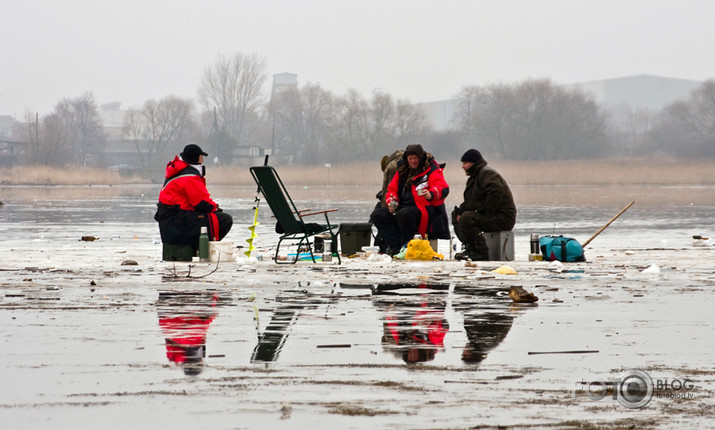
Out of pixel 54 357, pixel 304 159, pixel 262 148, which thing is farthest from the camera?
pixel 262 148

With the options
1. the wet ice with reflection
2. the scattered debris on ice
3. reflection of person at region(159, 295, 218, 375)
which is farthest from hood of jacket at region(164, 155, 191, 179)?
the scattered debris on ice

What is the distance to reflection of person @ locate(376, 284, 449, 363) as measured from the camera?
6438mm

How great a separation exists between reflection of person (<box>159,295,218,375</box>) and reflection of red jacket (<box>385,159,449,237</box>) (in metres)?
4.62

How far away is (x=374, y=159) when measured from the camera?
3925 inches

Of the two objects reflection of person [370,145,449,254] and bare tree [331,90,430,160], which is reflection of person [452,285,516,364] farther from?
bare tree [331,90,430,160]

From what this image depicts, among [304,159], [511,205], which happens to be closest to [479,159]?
[511,205]

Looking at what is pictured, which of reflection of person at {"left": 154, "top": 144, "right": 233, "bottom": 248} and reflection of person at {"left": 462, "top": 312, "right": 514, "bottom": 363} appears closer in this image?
reflection of person at {"left": 462, "top": 312, "right": 514, "bottom": 363}

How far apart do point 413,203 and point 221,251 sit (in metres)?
2.51

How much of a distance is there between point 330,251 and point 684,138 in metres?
90.4

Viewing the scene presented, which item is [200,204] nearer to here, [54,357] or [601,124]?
[54,357]

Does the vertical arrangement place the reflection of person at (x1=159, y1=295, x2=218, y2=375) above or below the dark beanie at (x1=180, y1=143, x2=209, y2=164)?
below

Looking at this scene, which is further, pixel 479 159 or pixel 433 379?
pixel 479 159

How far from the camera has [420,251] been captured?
1307 centimetres

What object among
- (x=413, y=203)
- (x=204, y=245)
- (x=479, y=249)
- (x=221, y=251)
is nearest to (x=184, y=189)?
(x=204, y=245)
